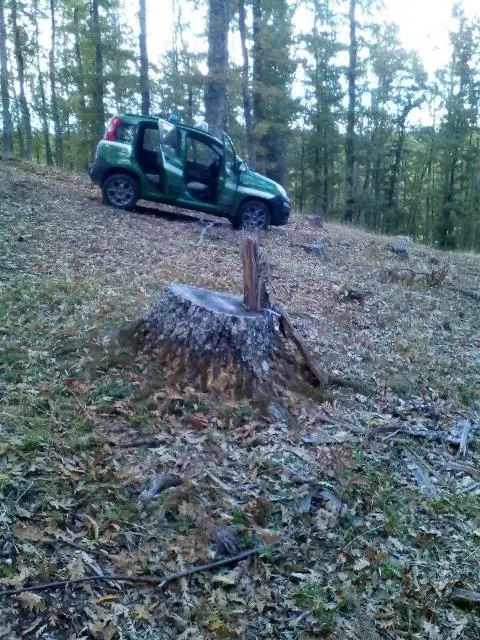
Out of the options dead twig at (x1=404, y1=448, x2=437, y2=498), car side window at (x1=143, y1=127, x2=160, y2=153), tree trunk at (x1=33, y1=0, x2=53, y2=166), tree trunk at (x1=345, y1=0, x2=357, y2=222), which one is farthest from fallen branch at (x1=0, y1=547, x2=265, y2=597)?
tree trunk at (x1=33, y1=0, x2=53, y2=166)

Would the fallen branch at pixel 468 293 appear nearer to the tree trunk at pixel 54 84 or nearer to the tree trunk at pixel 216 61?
the tree trunk at pixel 216 61

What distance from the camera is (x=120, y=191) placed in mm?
10422

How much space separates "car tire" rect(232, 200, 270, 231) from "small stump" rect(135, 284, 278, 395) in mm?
6563

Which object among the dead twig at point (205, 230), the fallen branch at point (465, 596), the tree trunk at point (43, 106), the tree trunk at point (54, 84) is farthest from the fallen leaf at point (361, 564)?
the tree trunk at point (43, 106)

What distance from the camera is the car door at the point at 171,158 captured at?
10.2 m

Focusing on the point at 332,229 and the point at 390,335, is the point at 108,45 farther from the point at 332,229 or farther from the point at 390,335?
the point at 390,335

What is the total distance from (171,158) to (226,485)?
8150 millimetres

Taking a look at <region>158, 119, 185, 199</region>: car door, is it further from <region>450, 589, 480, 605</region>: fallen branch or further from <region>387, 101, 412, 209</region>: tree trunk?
<region>387, 101, 412, 209</region>: tree trunk

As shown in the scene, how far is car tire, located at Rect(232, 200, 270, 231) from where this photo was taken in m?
11.0

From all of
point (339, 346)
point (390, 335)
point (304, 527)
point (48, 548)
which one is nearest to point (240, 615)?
point (304, 527)

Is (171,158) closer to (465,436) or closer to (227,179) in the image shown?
(227,179)

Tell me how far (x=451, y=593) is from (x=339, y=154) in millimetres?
28510

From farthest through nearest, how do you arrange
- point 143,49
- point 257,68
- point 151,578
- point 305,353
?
point 257,68 → point 143,49 → point 305,353 → point 151,578

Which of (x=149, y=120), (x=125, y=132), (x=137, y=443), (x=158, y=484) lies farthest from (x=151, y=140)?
(x=158, y=484)
